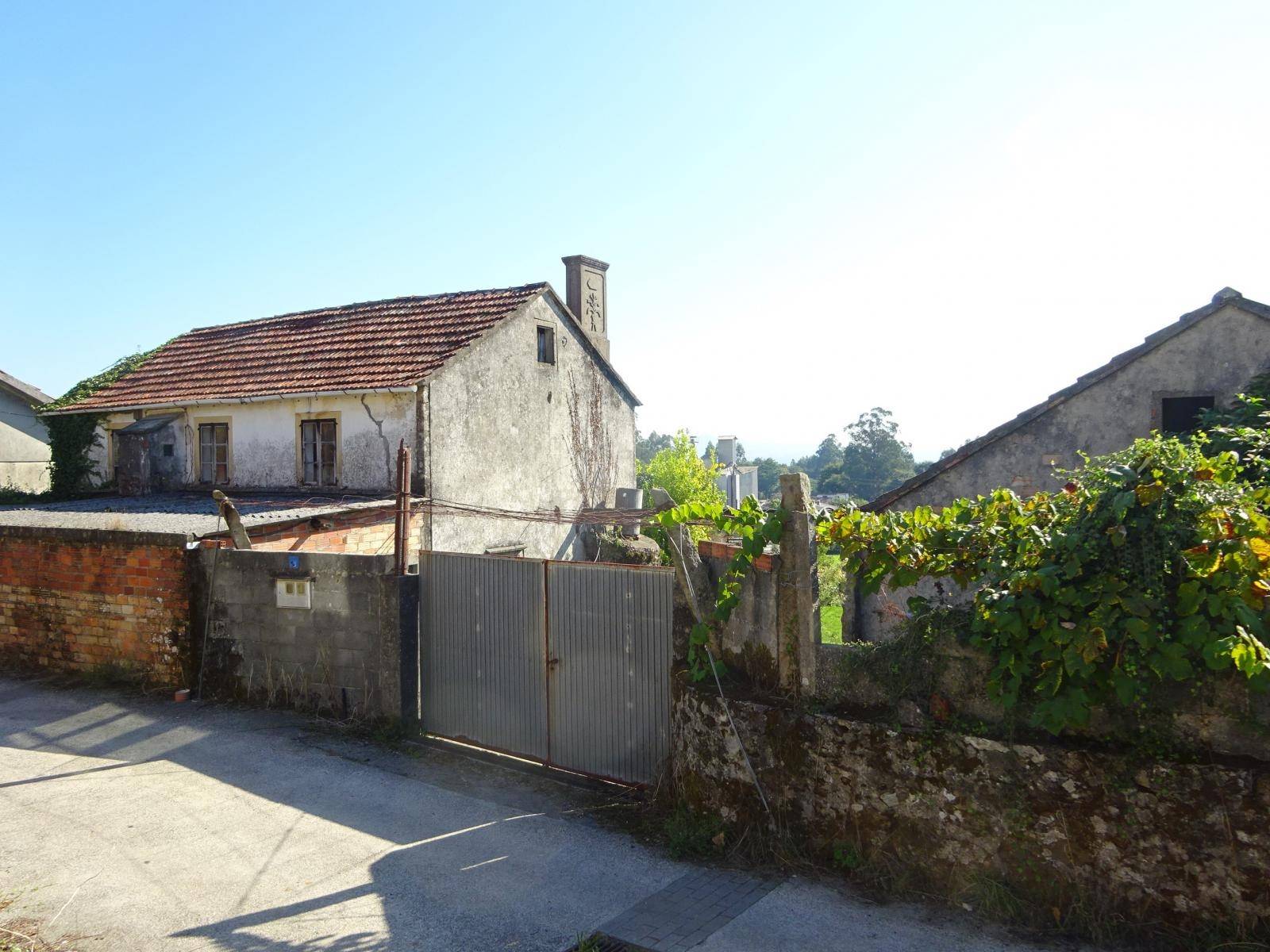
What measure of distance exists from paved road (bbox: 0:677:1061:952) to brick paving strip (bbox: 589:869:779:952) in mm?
77

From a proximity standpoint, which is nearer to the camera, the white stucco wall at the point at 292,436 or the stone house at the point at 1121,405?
the stone house at the point at 1121,405

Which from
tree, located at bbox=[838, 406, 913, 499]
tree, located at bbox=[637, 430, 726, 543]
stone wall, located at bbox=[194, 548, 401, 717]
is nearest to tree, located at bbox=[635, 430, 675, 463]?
tree, located at bbox=[838, 406, 913, 499]

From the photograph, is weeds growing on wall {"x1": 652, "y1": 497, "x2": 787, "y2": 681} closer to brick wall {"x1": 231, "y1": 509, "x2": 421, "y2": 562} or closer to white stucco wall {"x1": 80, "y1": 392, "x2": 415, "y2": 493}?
brick wall {"x1": 231, "y1": 509, "x2": 421, "y2": 562}

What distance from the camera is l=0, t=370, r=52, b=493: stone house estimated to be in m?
24.6

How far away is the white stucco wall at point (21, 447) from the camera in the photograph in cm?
2455

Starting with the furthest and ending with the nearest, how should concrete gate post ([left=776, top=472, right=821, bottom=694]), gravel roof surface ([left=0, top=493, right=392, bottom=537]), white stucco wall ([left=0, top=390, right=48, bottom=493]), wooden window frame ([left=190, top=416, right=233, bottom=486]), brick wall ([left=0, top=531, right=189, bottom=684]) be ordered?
white stucco wall ([left=0, top=390, right=48, bottom=493]), wooden window frame ([left=190, top=416, right=233, bottom=486]), gravel roof surface ([left=0, top=493, right=392, bottom=537]), brick wall ([left=0, top=531, right=189, bottom=684]), concrete gate post ([left=776, top=472, right=821, bottom=694])

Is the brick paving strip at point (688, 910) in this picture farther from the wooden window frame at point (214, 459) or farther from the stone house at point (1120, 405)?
the wooden window frame at point (214, 459)

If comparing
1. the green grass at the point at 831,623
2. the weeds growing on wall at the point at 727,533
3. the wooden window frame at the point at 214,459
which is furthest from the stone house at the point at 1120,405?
the wooden window frame at the point at 214,459

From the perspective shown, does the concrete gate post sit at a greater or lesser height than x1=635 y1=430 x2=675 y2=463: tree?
lesser

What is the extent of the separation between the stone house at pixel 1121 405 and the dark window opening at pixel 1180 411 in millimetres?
10

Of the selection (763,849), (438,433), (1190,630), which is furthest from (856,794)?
(438,433)

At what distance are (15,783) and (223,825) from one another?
2.36 m

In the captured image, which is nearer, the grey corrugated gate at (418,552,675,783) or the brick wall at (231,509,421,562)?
→ the grey corrugated gate at (418,552,675,783)

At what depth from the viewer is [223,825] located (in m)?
6.67
